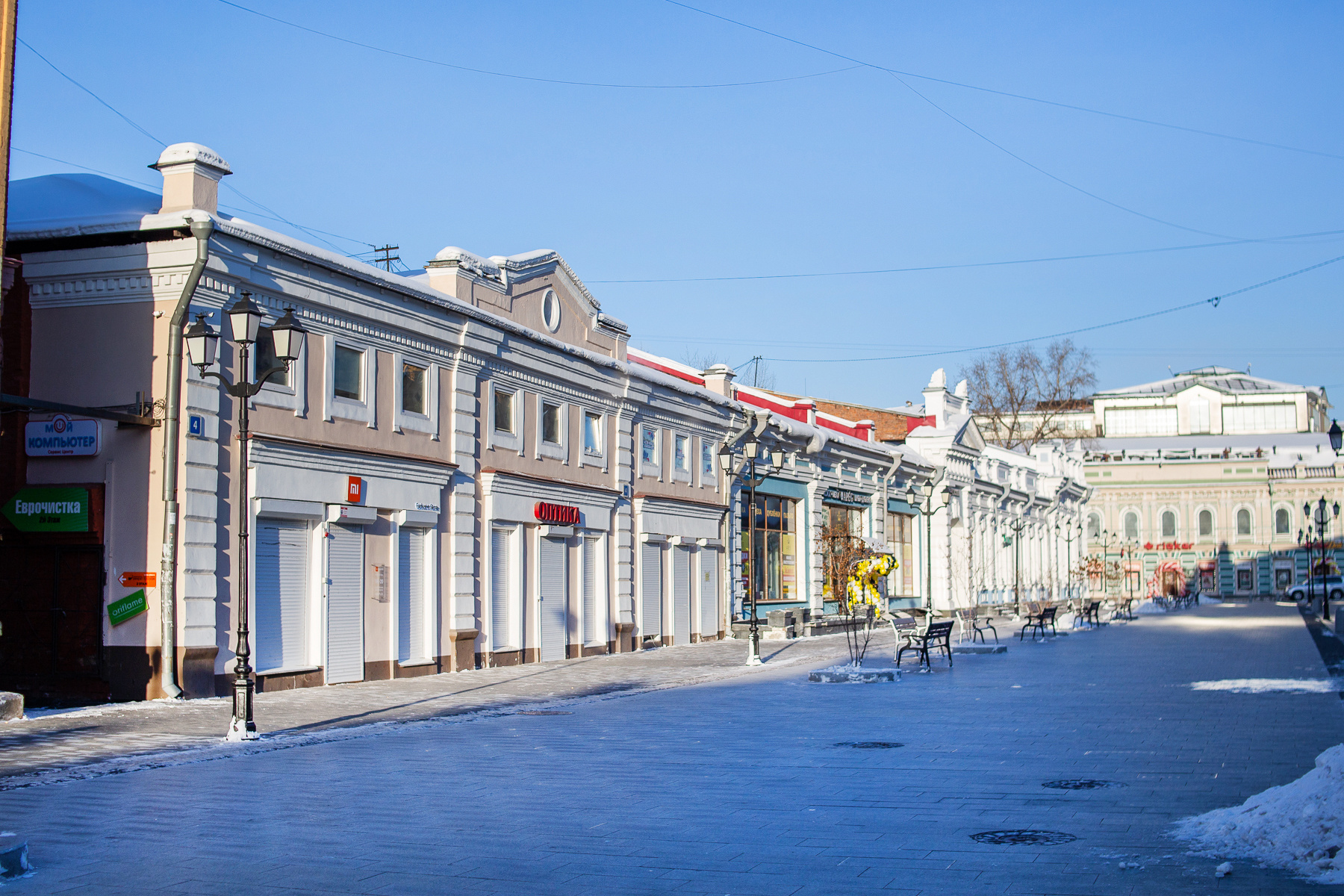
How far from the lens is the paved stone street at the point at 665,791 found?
Answer: 7281 millimetres

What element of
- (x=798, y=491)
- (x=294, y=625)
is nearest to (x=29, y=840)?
(x=294, y=625)

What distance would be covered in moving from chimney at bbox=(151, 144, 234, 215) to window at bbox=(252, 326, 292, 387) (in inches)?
71.2

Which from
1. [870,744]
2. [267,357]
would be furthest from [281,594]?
[870,744]

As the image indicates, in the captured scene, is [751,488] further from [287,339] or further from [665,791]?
[665,791]

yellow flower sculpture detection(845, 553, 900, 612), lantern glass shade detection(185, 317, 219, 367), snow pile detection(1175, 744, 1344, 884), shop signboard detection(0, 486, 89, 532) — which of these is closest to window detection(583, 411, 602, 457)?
yellow flower sculpture detection(845, 553, 900, 612)

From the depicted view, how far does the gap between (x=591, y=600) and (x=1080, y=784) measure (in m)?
19.3

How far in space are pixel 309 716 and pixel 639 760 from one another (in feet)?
18.1

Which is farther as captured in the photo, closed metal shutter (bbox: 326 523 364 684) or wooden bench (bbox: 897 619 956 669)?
wooden bench (bbox: 897 619 956 669)

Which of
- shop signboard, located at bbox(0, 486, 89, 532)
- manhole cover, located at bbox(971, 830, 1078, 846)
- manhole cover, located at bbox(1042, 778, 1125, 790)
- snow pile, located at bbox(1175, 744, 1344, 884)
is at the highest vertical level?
shop signboard, located at bbox(0, 486, 89, 532)

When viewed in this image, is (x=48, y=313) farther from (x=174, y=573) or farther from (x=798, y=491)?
(x=798, y=491)

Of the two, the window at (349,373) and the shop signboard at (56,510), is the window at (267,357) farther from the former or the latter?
the shop signboard at (56,510)

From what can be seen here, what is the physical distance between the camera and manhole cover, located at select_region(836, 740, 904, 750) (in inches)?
500

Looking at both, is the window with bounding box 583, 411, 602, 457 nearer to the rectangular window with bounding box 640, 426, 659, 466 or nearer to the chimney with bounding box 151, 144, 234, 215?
the rectangular window with bounding box 640, 426, 659, 466

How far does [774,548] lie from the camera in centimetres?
3975
